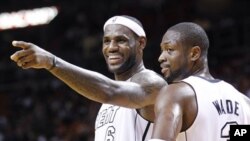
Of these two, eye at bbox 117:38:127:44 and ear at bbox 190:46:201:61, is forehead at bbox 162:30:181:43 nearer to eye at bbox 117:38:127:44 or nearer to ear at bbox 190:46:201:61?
ear at bbox 190:46:201:61

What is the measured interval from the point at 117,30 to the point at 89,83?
1.03m

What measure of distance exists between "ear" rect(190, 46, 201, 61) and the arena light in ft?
41.3

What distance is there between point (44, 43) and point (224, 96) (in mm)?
12921

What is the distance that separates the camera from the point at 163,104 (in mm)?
3355

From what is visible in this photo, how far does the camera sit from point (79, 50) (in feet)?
51.6

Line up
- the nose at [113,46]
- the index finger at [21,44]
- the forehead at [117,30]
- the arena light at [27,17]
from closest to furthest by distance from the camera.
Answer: the index finger at [21,44], the nose at [113,46], the forehead at [117,30], the arena light at [27,17]

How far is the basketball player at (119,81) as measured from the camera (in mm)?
3846

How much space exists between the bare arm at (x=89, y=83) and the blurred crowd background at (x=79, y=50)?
7.73m

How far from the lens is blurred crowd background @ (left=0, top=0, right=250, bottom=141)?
13539 mm

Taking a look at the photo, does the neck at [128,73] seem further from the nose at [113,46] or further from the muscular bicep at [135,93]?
the muscular bicep at [135,93]

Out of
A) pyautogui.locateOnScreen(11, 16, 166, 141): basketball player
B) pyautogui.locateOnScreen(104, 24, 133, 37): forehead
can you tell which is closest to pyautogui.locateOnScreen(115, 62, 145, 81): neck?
pyautogui.locateOnScreen(11, 16, 166, 141): basketball player

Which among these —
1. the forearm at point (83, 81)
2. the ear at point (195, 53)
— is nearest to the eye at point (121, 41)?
the forearm at point (83, 81)

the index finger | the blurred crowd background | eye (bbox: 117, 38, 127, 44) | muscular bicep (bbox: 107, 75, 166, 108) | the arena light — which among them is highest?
the arena light

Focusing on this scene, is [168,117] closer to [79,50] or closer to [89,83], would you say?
[89,83]
